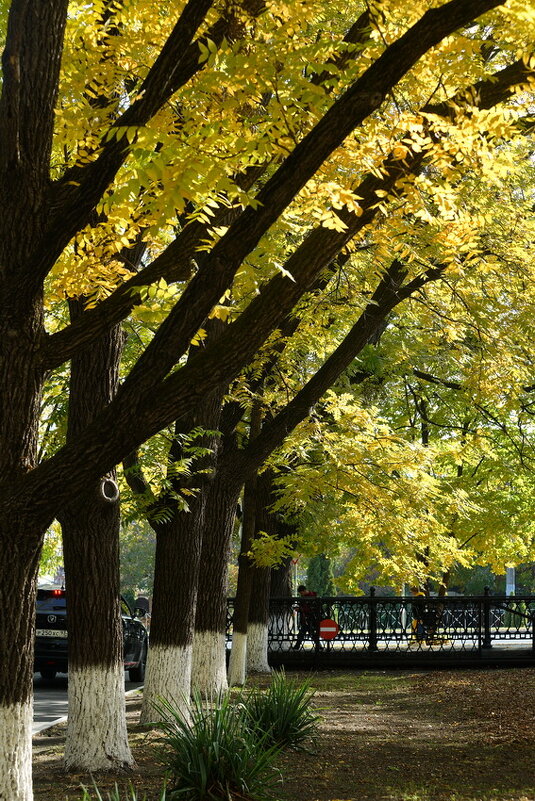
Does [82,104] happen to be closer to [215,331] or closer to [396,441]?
[215,331]

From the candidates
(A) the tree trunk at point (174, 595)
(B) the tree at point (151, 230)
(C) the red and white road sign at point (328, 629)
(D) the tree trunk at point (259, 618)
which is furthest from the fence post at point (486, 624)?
(B) the tree at point (151, 230)

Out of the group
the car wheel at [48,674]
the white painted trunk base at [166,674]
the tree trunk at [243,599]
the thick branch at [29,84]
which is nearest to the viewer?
the thick branch at [29,84]

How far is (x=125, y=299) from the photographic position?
6.18m

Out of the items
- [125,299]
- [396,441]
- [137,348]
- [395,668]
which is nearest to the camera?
[125,299]

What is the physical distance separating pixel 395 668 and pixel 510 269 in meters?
12.0

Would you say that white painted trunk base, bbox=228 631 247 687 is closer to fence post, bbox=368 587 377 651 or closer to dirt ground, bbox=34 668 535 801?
dirt ground, bbox=34 668 535 801

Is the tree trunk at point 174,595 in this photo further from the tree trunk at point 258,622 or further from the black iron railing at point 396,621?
the black iron railing at point 396,621

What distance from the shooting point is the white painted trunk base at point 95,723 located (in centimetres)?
887

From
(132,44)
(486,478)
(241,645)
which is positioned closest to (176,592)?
(241,645)

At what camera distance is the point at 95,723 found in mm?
8930

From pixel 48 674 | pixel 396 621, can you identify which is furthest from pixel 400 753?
pixel 396 621

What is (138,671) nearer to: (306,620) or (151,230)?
(306,620)

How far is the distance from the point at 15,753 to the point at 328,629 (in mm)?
15282

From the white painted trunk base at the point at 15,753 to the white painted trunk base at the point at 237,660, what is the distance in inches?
406
